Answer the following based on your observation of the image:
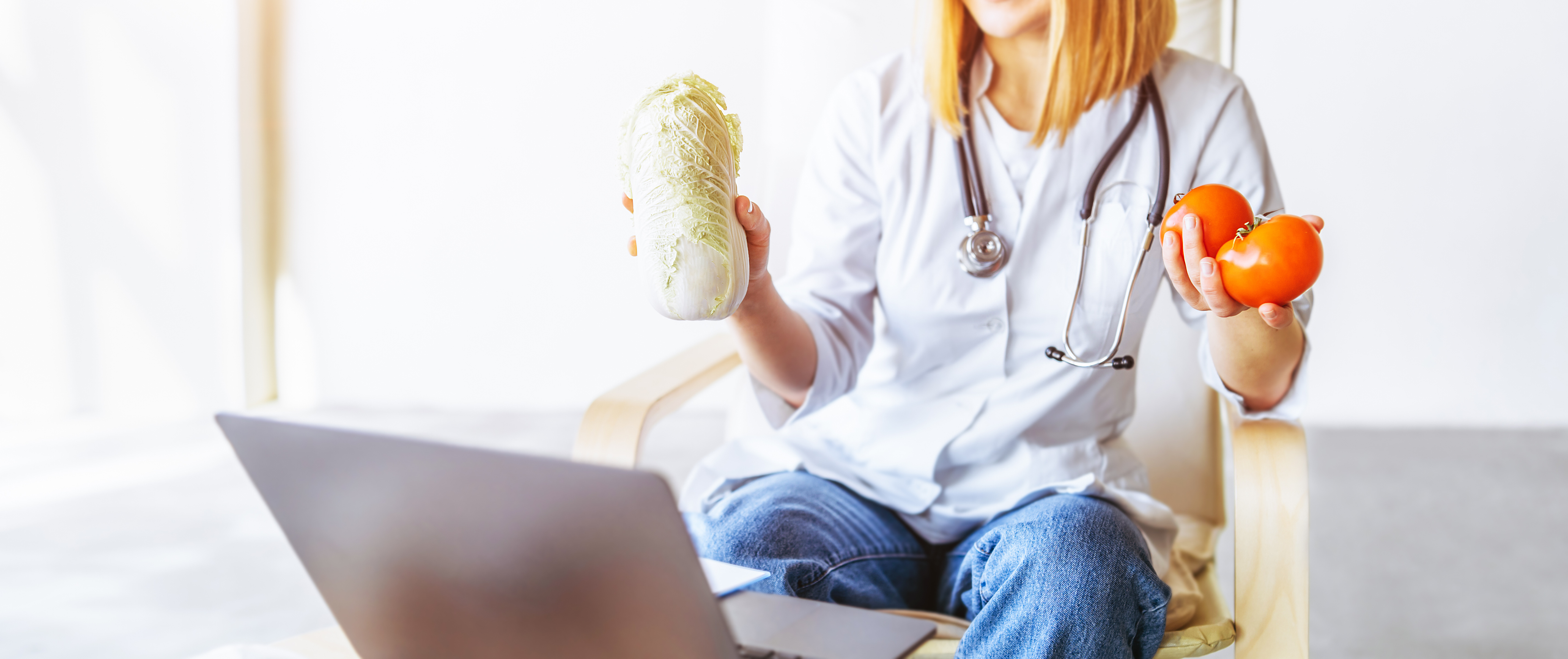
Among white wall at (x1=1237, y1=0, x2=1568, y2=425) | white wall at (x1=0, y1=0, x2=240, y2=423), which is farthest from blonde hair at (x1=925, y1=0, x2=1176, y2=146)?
white wall at (x1=0, y1=0, x2=240, y2=423)

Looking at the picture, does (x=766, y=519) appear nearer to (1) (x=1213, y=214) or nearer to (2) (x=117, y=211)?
(1) (x=1213, y=214)

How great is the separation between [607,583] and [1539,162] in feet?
11.5

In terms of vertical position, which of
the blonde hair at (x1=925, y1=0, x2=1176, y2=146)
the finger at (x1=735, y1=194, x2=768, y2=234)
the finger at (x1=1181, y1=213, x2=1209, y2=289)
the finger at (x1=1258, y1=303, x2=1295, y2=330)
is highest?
the blonde hair at (x1=925, y1=0, x2=1176, y2=146)

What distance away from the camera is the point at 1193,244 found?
85cm

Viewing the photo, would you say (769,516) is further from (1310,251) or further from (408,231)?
(408,231)

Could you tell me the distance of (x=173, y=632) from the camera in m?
1.84

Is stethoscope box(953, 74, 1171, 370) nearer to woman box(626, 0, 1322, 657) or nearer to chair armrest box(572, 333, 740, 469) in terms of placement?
woman box(626, 0, 1322, 657)

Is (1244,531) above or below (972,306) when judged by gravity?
below

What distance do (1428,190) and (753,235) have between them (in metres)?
2.99

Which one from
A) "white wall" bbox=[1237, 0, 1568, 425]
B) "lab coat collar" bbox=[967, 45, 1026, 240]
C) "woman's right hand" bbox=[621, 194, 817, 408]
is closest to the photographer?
"woman's right hand" bbox=[621, 194, 817, 408]

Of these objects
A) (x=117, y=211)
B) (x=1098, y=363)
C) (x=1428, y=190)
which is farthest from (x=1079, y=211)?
(x=117, y=211)

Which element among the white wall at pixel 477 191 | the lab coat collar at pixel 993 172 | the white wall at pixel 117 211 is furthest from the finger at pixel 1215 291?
the white wall at pixel 117 211

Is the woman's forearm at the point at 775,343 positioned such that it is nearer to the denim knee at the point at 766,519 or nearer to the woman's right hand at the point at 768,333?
the woman's right hand at the point at 768,333

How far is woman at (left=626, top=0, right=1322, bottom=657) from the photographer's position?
3.48ft
